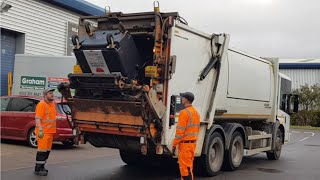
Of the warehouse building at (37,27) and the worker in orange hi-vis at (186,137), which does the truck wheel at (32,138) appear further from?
the worker in orange hi-vis at (186,137)

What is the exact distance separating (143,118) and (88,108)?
135cm

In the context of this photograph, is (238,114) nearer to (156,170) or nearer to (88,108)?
(156,170)

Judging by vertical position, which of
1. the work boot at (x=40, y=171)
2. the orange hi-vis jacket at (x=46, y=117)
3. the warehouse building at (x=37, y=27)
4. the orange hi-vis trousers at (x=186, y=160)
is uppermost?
the warehouse building at (x=37, y=27)

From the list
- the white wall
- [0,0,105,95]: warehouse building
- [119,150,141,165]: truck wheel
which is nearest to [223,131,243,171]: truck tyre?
[119,150,141,165]: truck wheel

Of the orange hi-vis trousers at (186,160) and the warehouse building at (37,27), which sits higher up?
the warehouse building at (37,27)

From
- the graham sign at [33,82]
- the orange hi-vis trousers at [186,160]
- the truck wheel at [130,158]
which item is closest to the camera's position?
the orange hi-vis trousers at [186,160]

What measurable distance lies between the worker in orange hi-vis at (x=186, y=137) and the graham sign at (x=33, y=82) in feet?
38.0

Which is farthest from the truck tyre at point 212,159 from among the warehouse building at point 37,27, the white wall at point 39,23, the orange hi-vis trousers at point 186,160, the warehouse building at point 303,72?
the warehouse building at point 303,72

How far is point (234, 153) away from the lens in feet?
35.2

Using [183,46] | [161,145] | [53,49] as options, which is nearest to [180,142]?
[161,145]

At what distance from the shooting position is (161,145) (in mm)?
8078

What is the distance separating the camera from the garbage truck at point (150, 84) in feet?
26.1

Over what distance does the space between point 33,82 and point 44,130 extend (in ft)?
29.9

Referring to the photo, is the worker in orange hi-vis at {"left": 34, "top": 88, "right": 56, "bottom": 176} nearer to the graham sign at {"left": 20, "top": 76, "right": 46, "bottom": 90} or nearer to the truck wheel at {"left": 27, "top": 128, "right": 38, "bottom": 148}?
the truck wheel at {"left": 27, "top": 128, "right": 38, "bottom": 148}
